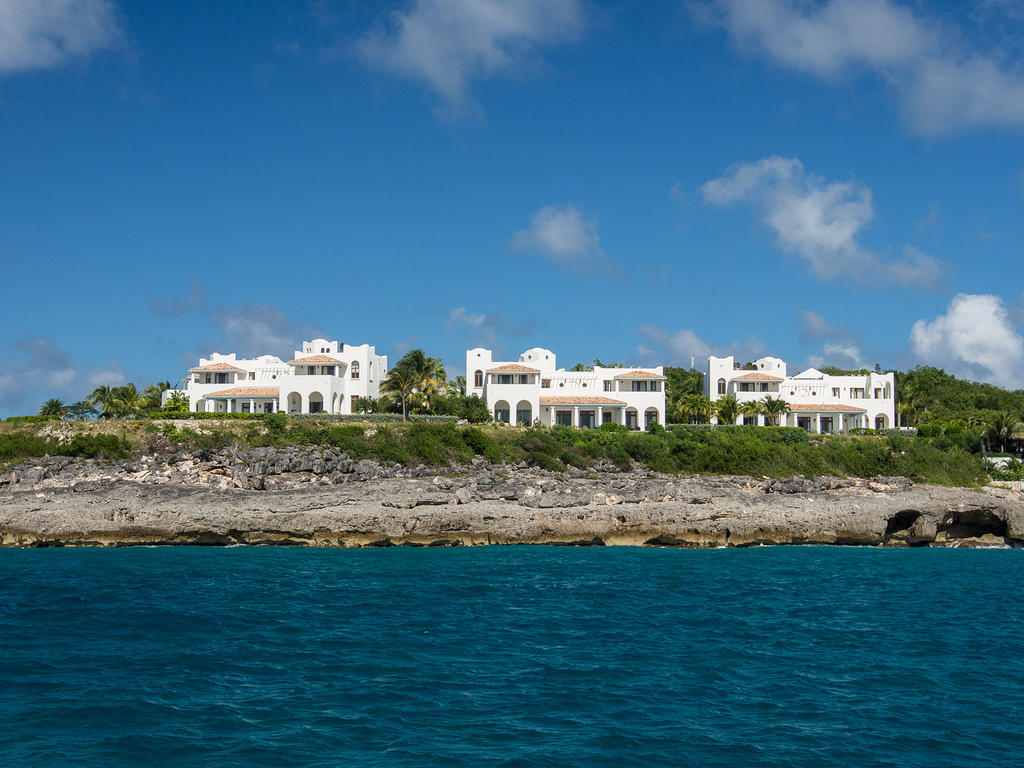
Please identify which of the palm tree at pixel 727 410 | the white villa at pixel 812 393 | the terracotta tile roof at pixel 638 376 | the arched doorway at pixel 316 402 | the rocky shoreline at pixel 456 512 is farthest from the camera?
the white villa at pixel 812 393

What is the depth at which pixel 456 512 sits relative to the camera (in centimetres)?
3991

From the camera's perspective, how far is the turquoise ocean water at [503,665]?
14680mm

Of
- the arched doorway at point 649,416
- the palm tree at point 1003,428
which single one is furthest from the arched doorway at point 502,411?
the palm tree at point 1003,428

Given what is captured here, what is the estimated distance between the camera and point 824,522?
41219 millimetres

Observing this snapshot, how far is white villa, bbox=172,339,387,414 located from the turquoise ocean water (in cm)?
3294

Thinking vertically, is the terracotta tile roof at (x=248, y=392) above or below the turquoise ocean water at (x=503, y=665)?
above

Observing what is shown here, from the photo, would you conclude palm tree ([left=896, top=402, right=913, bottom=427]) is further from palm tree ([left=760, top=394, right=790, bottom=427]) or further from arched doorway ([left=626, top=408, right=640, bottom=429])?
arched doorway ([left=626, top=408, right=640, bottom=429])

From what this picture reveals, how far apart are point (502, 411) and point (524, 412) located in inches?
68.7

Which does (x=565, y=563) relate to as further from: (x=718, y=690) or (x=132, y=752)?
(x=132, y=752)

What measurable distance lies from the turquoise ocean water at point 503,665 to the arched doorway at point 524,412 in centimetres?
3446

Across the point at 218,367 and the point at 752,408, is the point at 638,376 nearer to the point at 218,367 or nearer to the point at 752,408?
the point at 752,408

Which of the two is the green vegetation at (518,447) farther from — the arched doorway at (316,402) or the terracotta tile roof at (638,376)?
the terracotta tile roof at (638,376)

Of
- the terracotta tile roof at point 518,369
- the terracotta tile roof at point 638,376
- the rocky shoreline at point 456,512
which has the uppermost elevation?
the terracotta tile roof at point 518,369

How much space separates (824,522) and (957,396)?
52751mm
